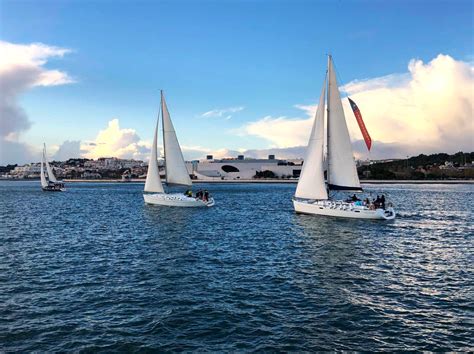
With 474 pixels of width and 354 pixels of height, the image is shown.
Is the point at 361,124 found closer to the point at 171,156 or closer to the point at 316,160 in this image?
the point at 316,160

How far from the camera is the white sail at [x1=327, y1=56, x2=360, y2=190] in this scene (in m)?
41.8

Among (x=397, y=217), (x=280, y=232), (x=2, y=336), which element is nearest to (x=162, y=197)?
(x=280, y=232)

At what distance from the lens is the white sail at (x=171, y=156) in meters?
54.9

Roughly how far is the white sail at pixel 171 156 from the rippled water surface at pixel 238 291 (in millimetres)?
23042

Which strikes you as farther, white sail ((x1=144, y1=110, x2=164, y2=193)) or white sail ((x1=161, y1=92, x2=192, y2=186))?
white sail ((x1=144, y1=110, x2=164, y2=193))

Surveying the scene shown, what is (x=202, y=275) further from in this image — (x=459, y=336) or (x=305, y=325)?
(x=459, y=336)

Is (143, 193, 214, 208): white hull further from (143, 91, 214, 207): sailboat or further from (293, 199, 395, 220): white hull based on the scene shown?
(293, 199, 395, 220): white hull

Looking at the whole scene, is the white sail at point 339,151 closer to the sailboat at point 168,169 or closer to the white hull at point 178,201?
the white hull at point 178,201

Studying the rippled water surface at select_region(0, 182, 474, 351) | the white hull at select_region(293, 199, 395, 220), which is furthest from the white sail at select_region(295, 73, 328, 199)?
the rippled water surface at select_region(0, 182, 474, 351)

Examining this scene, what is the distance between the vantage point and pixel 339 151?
42312mm

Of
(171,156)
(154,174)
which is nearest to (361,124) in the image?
(171,156)

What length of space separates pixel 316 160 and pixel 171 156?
21425 millimetres

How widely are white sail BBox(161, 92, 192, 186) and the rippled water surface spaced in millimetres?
23042

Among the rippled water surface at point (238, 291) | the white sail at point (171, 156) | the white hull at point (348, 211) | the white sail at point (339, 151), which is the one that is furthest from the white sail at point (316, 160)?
the white sail at point (171, 156)
